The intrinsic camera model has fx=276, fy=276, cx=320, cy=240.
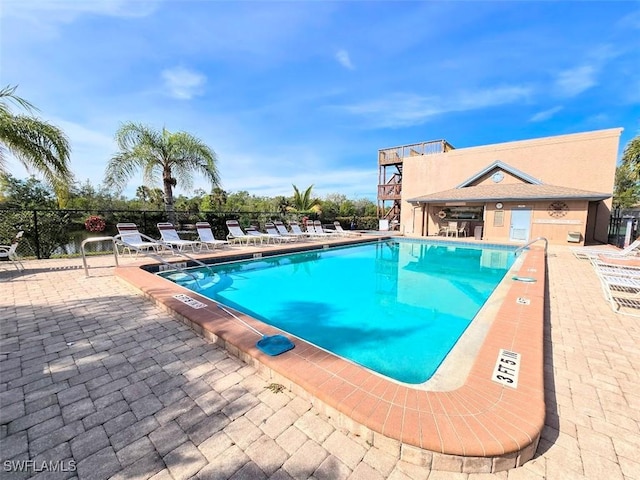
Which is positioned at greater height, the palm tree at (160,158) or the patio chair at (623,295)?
the palm tree at (160,158)

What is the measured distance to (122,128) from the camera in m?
11.6

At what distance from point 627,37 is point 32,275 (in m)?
20.2

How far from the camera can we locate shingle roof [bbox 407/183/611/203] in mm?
14156

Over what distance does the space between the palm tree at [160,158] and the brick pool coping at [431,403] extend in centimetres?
1108

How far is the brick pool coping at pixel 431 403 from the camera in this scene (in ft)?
6.02

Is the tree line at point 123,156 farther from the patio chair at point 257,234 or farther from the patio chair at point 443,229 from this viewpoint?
the patio chair at point 443,229

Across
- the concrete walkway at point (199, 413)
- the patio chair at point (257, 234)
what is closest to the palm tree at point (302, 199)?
the patio chair at point (257, 234)

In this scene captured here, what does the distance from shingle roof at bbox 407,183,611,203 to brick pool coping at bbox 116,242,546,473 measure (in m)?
14.6

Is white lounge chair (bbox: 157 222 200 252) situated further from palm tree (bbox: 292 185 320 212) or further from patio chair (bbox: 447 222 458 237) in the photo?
patio chair (bbox: 447 222 458 237)

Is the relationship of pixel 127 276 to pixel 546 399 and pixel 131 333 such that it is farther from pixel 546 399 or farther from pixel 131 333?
pixel 546 399

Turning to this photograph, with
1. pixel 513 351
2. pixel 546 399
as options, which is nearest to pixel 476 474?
pixel 546 399

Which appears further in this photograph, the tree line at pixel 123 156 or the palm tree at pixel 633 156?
the palm tree at pixel 633 156

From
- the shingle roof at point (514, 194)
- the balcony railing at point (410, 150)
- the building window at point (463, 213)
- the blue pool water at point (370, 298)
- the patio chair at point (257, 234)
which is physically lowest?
the blue pool water at point (370, 298)

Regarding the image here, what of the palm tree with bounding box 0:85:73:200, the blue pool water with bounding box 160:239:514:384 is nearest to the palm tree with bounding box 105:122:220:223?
the palm tree with bounding box 0:85:73:200
